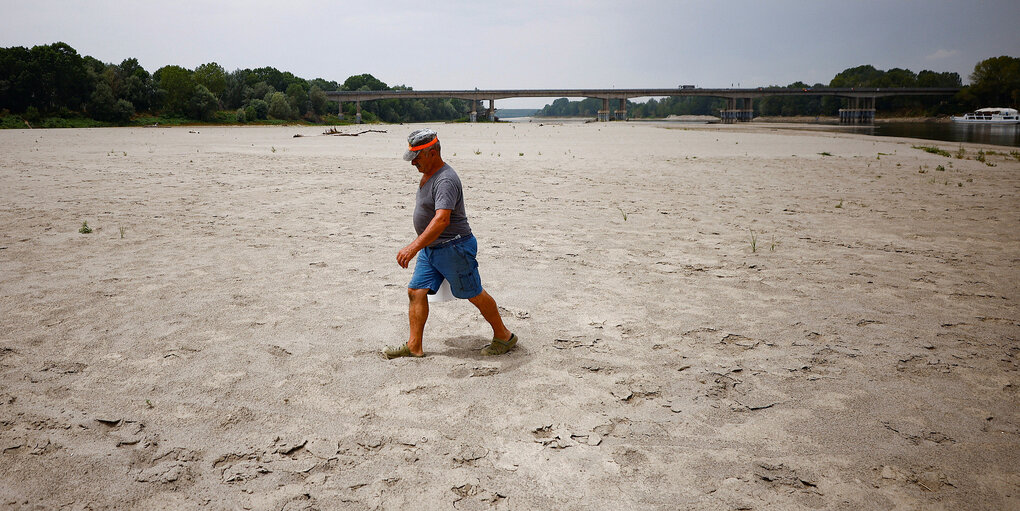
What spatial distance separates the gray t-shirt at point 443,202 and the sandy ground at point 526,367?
1039mm

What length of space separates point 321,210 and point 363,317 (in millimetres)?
5959

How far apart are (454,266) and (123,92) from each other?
90663 millimetres

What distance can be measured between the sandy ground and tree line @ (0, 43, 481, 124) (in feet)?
247

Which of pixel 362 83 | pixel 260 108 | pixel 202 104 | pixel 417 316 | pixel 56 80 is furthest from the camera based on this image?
pixel 362 83

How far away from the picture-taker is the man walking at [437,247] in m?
4.07

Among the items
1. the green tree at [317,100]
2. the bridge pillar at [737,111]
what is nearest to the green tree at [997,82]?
the bridge pillar at [737,111]

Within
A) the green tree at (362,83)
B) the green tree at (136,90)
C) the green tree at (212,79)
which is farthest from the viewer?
the green tree at (362,83)

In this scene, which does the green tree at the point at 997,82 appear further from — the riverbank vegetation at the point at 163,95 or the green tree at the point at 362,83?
the green tree at the point at 362,83

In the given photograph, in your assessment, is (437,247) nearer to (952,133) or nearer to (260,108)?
(952,133)

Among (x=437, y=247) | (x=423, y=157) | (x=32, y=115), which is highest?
(x=32, y=115)

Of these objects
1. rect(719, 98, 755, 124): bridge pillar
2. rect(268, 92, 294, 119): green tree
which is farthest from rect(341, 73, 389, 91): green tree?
rect(719, 98, 755, 124): bridge pillar

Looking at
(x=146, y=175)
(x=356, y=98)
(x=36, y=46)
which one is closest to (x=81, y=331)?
(x=146, y=175)

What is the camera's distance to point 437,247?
4254 millimetres

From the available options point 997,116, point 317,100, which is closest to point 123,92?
point 317,100
